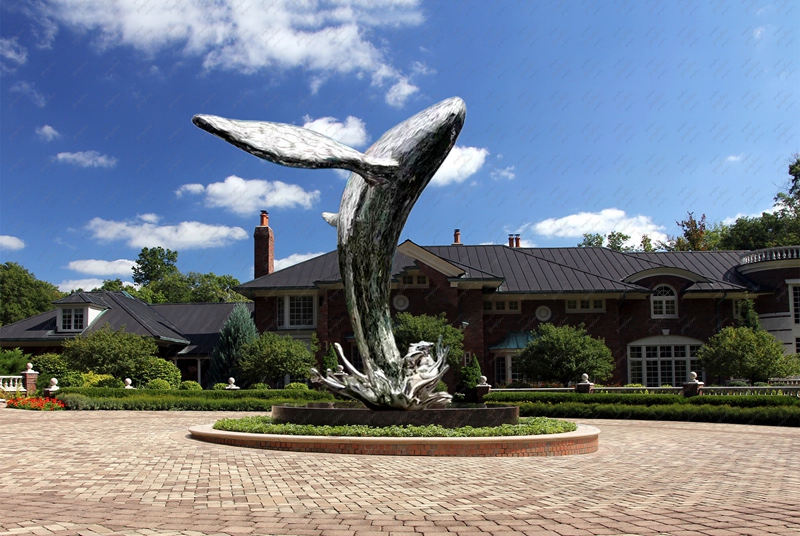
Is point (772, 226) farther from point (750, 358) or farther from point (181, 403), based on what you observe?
point (181, 403)

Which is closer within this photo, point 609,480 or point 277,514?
point 277,514

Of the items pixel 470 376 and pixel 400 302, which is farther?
pixel 400 302

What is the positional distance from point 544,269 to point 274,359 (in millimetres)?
14982

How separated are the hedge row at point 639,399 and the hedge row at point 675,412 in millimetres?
361

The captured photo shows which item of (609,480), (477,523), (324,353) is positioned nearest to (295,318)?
(324,353)

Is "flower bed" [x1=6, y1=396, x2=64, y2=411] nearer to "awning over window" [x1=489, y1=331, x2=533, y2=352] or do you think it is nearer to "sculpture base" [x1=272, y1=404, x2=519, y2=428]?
"sculpture base" [x1=272, y1=404, x2=519, y2=428]

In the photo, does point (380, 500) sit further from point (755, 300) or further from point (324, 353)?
point (755, 300)

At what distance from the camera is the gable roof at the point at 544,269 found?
32.2m

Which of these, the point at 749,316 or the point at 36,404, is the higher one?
the point at 749,316

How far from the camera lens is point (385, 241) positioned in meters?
13.1

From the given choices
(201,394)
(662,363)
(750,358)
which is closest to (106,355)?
(201,394)

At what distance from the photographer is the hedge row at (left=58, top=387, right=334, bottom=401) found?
82.0 feet

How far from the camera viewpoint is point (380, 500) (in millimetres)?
6961

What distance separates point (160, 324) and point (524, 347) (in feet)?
67.4
